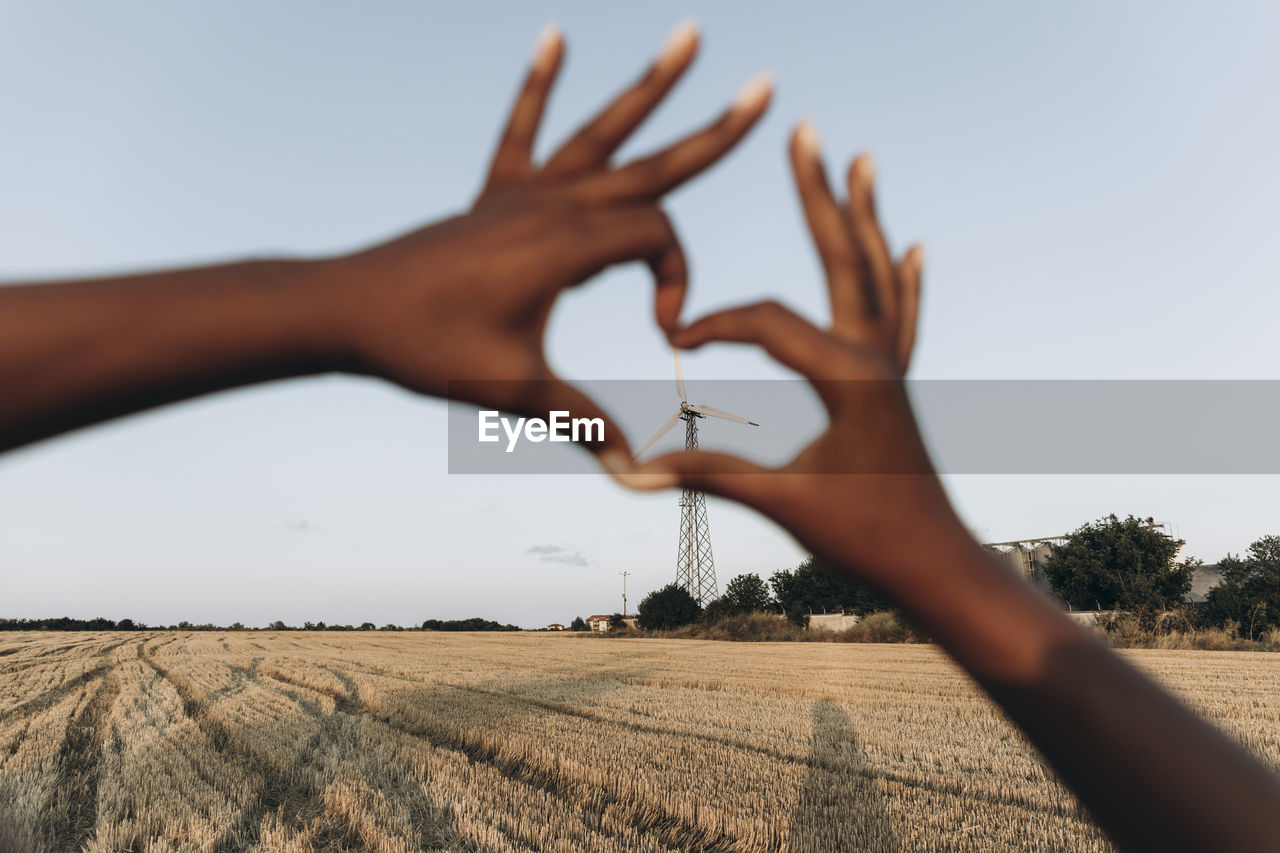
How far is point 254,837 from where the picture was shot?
6.03 metres

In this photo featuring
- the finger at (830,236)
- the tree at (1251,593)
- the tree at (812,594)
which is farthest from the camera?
the tree at (812,594)

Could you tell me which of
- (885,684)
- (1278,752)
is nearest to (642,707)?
(885,684)

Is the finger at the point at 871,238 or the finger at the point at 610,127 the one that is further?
the finger at the point at 871,238

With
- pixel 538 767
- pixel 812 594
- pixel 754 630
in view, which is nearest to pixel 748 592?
pixel 812 594

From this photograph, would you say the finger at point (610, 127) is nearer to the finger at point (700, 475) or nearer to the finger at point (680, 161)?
the finger at point (680, 161)

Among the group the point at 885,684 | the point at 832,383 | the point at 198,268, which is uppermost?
the point at 198,268

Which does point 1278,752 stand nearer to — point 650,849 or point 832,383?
point 650,849

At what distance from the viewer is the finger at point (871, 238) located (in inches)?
48.1

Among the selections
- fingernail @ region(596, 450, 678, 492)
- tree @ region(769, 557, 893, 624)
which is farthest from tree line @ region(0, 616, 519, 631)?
fingernail @ region(596, 450, 678, 492)

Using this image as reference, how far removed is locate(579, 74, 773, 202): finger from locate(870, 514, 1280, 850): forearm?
0.64 meters

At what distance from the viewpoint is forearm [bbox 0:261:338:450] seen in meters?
0.81

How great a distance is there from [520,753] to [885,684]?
10.6 meters

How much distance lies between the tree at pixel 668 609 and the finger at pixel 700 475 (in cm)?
5555

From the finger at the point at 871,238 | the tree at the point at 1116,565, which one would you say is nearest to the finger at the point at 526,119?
the finger at the point at 871,238
